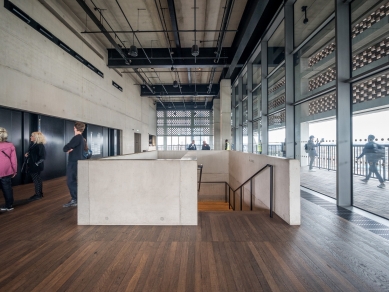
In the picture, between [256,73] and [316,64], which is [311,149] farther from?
[256,73]

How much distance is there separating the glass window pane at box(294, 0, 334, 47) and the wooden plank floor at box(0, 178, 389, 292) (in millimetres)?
4121

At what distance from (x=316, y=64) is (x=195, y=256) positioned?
5092mm

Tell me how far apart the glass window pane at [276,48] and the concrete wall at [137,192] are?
5.07m

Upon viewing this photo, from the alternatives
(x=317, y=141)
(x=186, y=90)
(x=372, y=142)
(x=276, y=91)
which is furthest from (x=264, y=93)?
(x=186, y=90)

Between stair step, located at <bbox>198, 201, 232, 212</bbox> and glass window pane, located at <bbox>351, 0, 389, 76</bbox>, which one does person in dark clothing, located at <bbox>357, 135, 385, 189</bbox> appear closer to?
glass window pane, located at <bbox>351, 0, 389, 76</bbox>

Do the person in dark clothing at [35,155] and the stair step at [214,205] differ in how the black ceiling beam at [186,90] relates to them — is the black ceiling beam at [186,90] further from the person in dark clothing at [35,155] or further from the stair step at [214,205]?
the person in dark clothing at [35,155]

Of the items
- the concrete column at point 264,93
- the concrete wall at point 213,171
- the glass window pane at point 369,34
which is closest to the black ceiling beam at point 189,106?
the concrete wall at point 213,171

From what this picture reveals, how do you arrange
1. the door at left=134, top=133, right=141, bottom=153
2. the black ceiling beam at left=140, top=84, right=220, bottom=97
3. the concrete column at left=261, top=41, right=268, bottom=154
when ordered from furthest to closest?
the door at left=134, top=133, right=141, bottom=153
the black ceiling beam at left=140, top=84, right=220, bottom=97
the concrete column at left=261, top=41, right=268, bottom=154

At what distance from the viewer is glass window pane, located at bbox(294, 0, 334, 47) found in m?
4.30

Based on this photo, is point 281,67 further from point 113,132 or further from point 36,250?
point 113,132

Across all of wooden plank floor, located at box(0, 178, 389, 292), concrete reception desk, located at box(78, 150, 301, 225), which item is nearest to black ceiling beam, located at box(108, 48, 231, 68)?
concrete reception desk, located at box(78, 150, 301, 225)

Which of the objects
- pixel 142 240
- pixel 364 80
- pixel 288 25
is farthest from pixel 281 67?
pixel 142 240

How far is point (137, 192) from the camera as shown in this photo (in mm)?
2986

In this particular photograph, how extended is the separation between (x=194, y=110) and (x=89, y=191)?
17703mm
